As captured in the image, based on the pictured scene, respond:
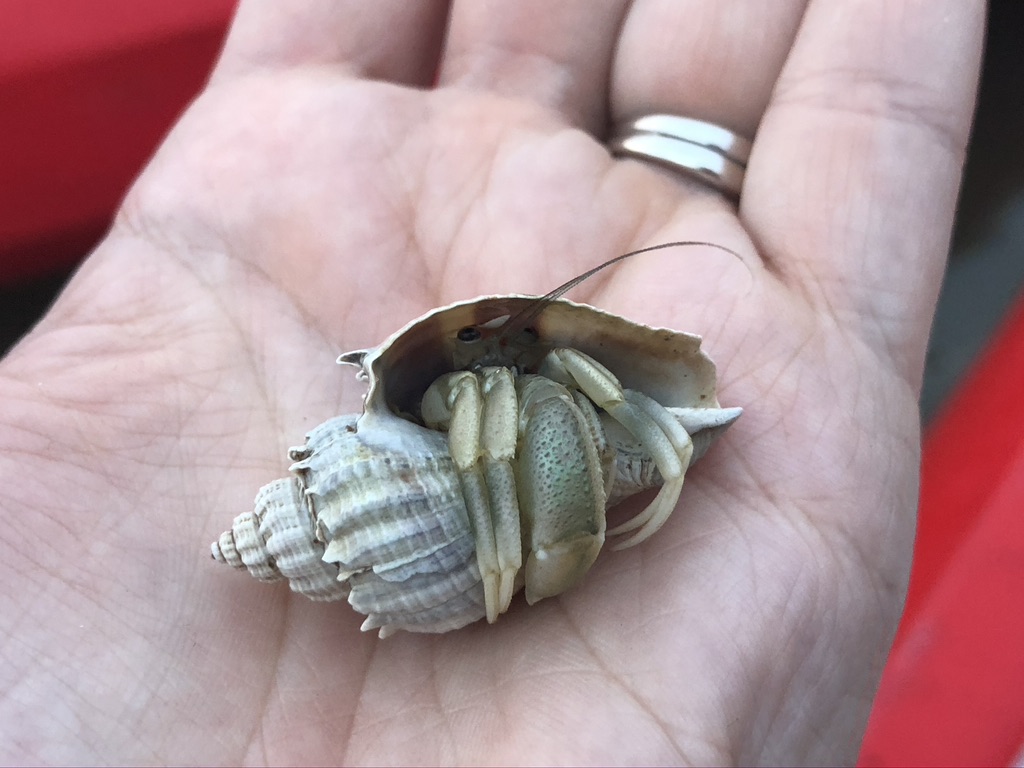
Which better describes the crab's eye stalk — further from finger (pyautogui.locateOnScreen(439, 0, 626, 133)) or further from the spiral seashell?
finger (pyautogui.locateOnScreen(439, 0, 626, 133))

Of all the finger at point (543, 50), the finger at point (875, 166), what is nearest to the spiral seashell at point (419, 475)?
the finger at point (875, 166)

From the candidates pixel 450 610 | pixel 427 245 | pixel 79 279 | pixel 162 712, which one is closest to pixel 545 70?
pixel 427 245

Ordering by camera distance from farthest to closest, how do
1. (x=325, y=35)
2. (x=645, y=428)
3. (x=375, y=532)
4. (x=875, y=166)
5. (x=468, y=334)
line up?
(x=325, y=35)
(x=875, y=166)
(x=468, y=334)
(x=645, y=428)
(x=375, y=532)

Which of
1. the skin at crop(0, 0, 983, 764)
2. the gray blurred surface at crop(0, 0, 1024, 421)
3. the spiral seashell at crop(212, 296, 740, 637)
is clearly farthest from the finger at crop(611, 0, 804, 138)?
the gray blurred surface at crop(0, 0, 1024, 421)

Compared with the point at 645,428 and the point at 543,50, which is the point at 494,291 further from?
the point at 543,50

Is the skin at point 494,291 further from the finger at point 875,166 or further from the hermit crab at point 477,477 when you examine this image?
the hermit crab at point 477,477

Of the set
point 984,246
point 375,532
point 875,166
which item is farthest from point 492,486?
point 984,246

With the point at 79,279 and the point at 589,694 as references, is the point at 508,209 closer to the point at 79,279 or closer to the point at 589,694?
the point at 79,279
